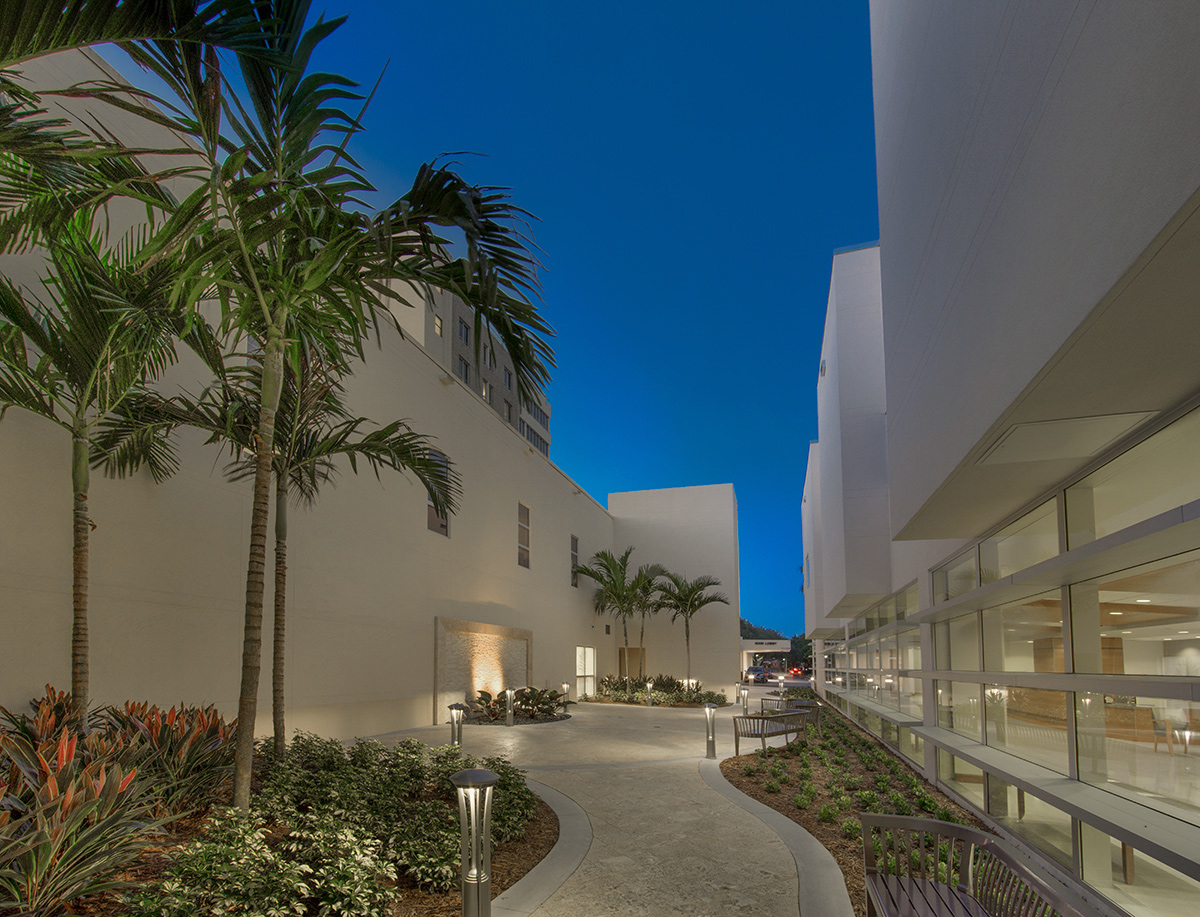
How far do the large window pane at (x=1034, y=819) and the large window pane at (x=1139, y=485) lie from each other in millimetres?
2261

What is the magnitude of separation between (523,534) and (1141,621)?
64.5 feet

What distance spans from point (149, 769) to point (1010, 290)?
6.64m

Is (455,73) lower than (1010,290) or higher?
higher

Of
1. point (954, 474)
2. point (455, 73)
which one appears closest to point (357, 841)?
point (954, 474)

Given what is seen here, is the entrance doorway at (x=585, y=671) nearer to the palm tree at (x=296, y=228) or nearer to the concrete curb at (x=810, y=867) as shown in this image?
the concrete curb at (x=810, y=867)

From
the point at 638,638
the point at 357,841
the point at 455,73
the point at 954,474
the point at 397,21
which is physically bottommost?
the point at 638,638

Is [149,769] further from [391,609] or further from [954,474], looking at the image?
[391,609]

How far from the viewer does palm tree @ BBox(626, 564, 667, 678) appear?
30094 millimetres

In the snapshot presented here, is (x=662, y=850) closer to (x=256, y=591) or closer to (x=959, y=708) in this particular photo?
(x=256, y=591)

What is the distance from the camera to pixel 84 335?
5.49 m

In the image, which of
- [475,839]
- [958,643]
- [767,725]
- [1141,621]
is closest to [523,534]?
[767,725]

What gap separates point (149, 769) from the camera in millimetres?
5523

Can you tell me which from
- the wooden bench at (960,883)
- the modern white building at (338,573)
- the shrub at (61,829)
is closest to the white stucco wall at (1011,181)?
the wooden bench at (960,883)

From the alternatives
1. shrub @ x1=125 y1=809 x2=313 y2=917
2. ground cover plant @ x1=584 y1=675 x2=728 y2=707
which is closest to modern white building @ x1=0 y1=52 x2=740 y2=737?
ground cover plant @ x1=584 y1=675 x2=728 y2=707
